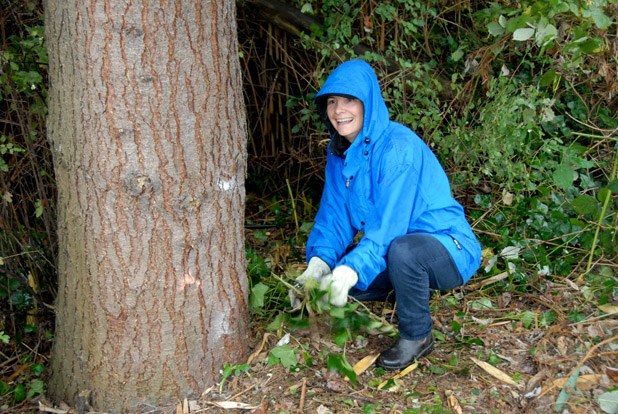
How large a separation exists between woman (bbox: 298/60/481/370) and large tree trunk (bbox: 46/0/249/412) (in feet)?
1.65

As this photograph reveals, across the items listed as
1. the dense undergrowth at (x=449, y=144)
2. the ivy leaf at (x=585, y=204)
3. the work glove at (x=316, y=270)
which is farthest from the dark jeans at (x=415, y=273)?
the ivy leaf at (x=585, y=204)

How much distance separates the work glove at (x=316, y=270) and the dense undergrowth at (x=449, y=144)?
16 cm

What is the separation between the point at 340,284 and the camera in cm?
262

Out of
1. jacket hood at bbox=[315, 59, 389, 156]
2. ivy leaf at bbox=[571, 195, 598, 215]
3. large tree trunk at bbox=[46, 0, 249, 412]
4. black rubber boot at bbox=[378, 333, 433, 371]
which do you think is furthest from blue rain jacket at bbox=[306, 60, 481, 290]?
ivy leaf at bbox=[571, 195, 598, 215]

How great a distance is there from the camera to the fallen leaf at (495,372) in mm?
2661

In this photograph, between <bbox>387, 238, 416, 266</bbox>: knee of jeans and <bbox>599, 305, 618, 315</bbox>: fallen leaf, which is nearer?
<bbox>387, 238, 416, 266</bbox>: knee of jeans

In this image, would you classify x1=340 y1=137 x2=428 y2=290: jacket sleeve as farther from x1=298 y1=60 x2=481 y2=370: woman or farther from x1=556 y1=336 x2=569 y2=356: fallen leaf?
x1=556 y1=336 x2=569 y2=356: fallen leaf

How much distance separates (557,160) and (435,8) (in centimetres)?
120

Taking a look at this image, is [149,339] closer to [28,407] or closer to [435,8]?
[28,407]

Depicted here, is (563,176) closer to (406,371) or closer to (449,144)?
(449,144)

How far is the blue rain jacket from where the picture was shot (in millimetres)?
2678

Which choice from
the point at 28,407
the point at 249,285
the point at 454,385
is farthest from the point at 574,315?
the point at 28,407

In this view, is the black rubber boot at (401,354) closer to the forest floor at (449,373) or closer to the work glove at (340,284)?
the forest floor at (449,373)

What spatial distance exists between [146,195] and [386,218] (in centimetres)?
95
